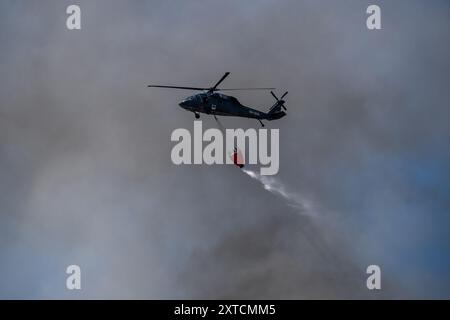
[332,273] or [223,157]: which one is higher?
[223,157]

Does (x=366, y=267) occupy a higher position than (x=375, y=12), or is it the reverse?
(x=375, y=12)
